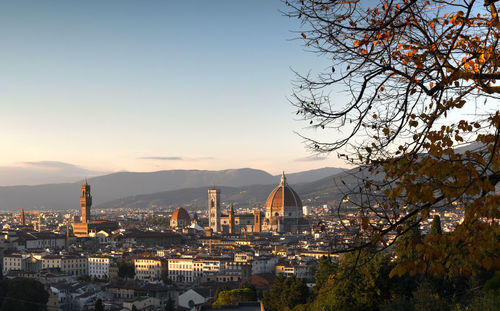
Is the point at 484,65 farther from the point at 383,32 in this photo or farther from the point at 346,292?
the point at 346,292

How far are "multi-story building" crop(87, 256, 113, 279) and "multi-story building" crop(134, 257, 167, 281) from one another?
2.57 meters

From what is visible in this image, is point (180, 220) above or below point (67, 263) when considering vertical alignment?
above

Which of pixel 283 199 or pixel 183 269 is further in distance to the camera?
pixel 283 199

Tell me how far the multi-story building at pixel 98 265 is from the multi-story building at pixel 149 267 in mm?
2566

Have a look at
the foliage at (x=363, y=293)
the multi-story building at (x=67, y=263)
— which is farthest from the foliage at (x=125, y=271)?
the foliage at (x=363, y=293)

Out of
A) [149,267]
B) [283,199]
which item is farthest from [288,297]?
[283,199]

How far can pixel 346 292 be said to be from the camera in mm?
14852

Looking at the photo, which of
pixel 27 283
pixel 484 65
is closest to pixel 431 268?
pixel 484 65

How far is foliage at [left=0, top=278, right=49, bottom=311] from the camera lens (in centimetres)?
3306

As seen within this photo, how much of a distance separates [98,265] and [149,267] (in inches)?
188

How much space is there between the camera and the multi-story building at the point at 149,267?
53394 millimetres

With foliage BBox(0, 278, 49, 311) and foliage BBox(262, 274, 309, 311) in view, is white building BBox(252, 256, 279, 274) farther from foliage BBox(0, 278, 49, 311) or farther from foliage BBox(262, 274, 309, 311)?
foliage BBox(262, 274, 309, 311)

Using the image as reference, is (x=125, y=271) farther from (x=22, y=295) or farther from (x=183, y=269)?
(x=22, y=295)

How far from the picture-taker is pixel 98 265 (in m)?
55.7
